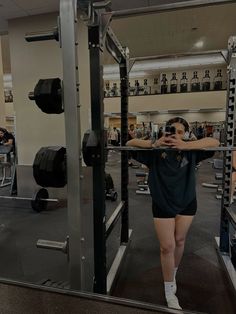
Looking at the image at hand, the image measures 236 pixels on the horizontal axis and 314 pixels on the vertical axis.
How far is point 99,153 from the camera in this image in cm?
158

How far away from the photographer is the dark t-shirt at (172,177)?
186 cm

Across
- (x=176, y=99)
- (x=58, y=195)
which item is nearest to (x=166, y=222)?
(x=58, y=195)

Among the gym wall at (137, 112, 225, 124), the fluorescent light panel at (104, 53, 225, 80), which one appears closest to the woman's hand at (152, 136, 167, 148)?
the fluorescent light panel at (104, 53, 225, 80)

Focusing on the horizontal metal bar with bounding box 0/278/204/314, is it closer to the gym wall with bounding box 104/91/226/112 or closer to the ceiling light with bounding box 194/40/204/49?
the ceiling light with bounding box 194/40/204/49

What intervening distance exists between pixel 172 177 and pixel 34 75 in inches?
161

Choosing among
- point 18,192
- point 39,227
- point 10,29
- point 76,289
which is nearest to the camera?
point 76,289

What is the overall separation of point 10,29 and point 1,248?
430 cm

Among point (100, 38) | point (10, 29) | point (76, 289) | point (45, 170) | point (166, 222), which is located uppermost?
point (10, 29)

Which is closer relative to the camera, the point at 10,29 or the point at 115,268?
the point at 115,268

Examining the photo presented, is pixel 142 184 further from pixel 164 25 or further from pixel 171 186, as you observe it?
pixel 171 186

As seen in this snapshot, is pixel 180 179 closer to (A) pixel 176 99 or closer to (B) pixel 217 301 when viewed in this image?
(B) pixel 217 301

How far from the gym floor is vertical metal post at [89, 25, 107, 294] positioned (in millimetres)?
423

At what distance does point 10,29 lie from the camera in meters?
4.91

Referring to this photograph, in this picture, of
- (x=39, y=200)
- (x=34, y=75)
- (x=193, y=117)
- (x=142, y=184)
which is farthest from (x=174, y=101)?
(x=39, y=200)
